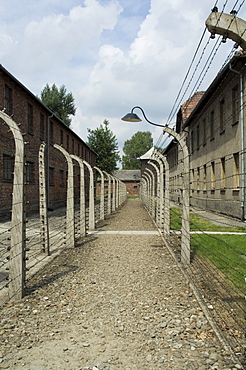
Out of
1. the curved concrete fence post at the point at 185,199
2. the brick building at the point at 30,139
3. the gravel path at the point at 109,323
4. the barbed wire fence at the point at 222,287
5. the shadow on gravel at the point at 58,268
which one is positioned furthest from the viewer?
the brick building at the point at 30,139

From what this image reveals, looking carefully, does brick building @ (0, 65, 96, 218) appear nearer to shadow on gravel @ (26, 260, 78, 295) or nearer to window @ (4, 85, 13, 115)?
window @ (4, 85, 13, 115)

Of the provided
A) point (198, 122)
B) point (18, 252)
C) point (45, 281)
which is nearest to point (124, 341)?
point (18, 252)

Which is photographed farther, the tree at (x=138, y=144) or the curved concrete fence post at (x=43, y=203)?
the tree at (x=138, y=144)

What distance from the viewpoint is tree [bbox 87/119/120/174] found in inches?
2386

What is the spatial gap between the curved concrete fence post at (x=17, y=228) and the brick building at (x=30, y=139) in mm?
4644

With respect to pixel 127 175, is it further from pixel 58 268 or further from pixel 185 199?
pixel 58 268

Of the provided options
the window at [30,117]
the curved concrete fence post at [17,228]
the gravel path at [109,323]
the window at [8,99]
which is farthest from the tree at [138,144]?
the curved concrete fence post at [17,228]

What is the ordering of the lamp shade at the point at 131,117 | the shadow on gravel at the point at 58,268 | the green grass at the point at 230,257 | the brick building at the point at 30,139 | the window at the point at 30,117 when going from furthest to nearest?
the window at the point at 30,117 → the brick building at the point at 30,139 → the lamp shade at the point at 131,117 → the shadow on gravel at the point at 58,268 → the green grass at the point at 230,257

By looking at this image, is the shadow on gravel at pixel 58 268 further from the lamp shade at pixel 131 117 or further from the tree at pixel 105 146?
the tree at pixel 105 146

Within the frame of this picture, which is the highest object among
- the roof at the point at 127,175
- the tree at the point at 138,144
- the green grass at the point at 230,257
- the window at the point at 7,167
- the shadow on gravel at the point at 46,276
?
the tree at the point at 138,144

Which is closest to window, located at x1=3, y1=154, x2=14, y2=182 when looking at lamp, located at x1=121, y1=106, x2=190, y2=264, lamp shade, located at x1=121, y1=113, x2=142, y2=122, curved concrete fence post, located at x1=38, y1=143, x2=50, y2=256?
lamp shade, located at x1=121, y1=113, x2=142, y2=122

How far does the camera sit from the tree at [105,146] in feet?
199

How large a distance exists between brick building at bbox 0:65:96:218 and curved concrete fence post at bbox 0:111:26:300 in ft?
15.2

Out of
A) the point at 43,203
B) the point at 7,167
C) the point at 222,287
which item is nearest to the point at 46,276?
the point at 43,203
